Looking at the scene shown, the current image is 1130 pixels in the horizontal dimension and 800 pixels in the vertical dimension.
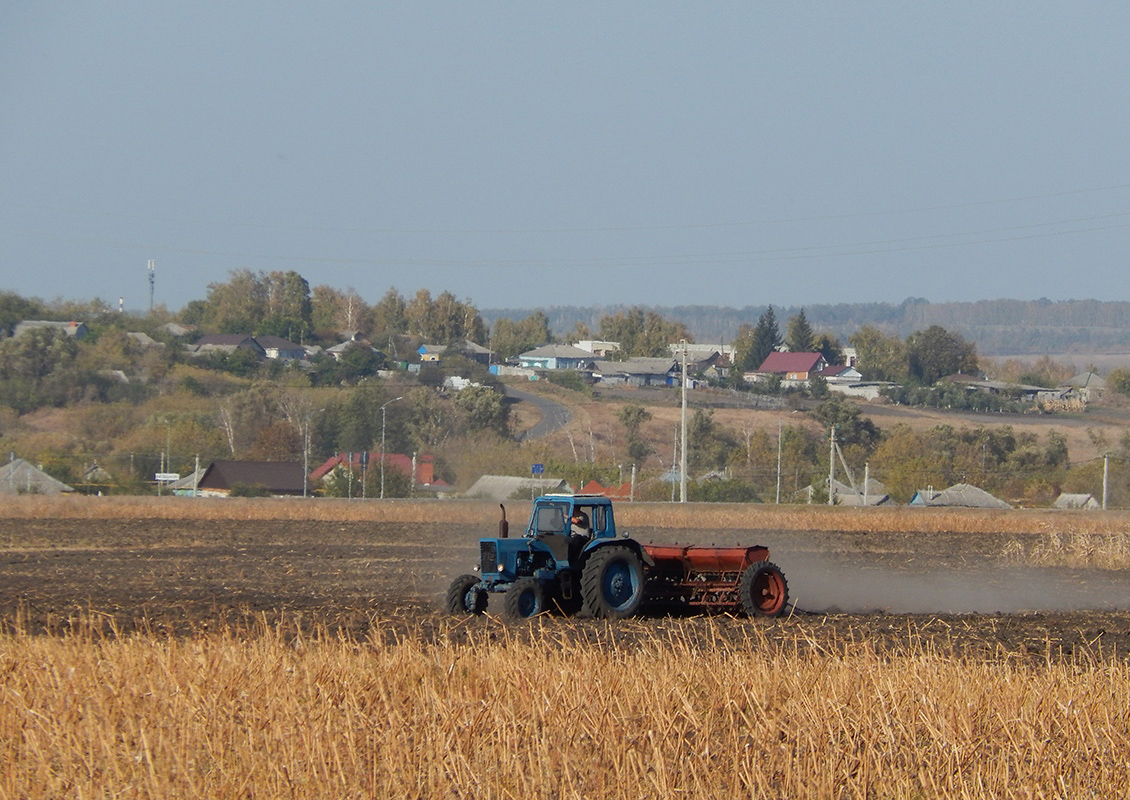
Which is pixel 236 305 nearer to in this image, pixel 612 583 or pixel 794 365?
pixel 794 365

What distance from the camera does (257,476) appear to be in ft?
233

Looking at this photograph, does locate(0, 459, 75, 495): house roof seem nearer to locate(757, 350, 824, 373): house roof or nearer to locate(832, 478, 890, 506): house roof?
locate(832, 478, 890, 506): house roof

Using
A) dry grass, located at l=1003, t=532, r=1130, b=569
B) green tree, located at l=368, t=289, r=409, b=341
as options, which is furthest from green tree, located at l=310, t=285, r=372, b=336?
dry grass, located at l=1003, t=532, r=1130, b=569

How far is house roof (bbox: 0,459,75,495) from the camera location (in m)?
65.8

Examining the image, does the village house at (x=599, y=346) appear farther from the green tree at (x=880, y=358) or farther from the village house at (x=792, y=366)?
the green tree at (x=880, y=358)

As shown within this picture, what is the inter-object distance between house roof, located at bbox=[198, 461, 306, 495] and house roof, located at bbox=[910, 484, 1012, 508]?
35166mm

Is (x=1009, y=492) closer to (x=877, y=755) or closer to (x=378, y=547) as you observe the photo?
(x=378, y=547)

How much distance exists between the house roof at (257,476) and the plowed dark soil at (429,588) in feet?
91.3

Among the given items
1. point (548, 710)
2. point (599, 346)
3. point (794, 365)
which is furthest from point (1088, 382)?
point (548, 710)

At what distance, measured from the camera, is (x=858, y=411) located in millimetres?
92625

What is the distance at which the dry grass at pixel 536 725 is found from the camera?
6727mm

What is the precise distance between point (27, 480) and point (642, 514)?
39591mm

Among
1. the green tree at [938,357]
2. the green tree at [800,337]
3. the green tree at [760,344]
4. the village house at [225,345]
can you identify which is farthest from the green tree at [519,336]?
the green tree at [938,357]

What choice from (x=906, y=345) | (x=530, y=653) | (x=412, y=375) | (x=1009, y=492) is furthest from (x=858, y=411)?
(x=530, y=653)
